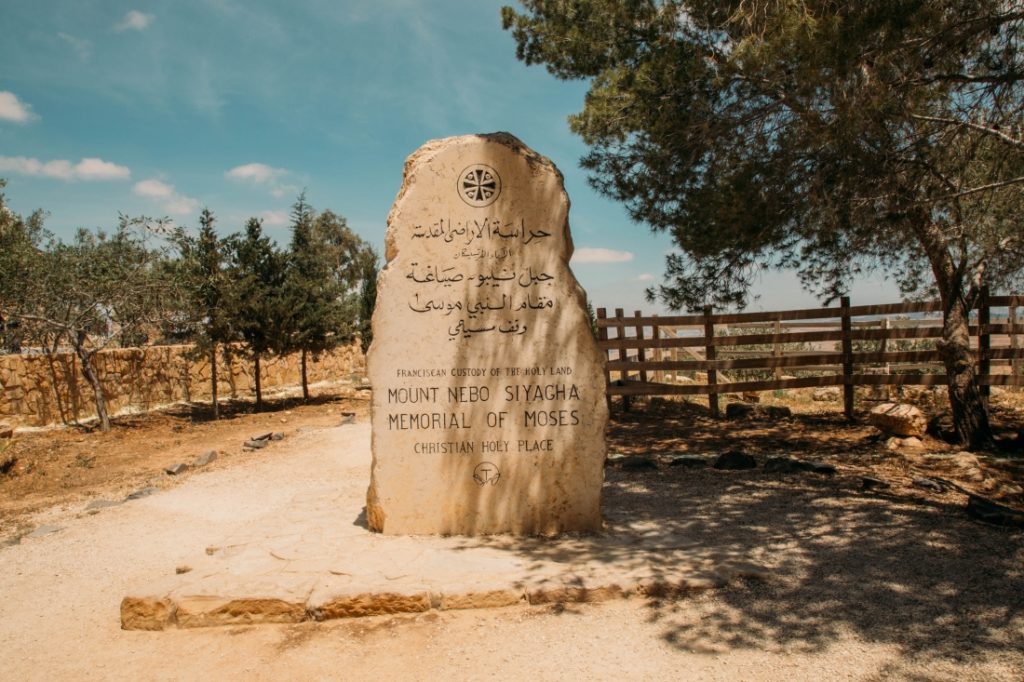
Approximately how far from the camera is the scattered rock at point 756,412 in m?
10.8

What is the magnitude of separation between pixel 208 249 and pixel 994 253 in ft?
47.3

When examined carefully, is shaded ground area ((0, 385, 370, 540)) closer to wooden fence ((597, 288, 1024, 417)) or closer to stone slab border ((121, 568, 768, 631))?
stone slab border ((121, 568, 768, 631))

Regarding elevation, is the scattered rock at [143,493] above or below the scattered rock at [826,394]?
below

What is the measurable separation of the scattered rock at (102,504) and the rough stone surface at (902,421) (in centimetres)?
998

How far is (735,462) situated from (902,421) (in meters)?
2.66

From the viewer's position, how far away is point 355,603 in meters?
3.94

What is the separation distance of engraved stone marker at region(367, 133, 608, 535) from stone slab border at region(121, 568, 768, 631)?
3.58 feet

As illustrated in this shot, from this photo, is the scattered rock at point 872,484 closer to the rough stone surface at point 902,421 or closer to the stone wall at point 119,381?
the rough stone surface at point 902,421

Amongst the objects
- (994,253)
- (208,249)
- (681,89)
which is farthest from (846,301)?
(208,249)

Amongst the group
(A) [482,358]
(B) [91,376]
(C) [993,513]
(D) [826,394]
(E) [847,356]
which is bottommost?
(C) [993,513]

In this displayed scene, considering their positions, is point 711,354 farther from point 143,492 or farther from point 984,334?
point 143,492

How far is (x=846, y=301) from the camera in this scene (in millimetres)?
9742

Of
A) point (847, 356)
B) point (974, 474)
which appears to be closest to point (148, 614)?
point (974, 474)

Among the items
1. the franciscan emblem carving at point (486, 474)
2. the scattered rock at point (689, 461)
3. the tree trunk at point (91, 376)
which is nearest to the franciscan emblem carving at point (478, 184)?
the franciscan emblem carving at point (486, 474)
